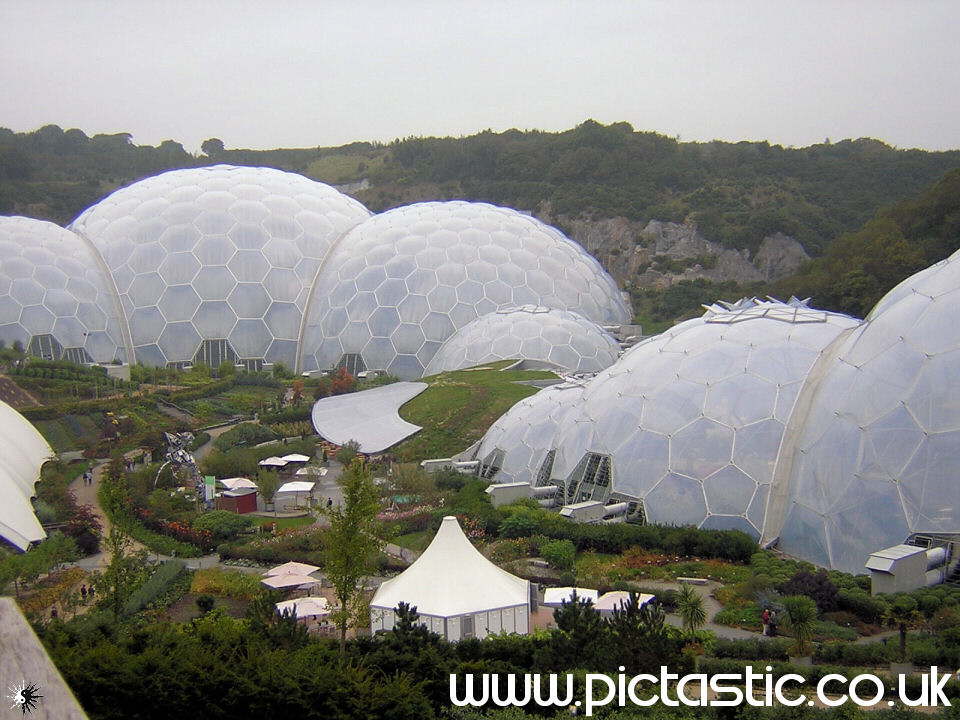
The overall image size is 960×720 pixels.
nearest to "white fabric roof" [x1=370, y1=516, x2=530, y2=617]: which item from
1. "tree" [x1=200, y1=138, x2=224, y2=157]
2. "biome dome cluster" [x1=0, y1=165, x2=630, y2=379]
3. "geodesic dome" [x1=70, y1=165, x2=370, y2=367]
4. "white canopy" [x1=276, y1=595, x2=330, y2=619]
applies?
"white canopy" [x1=276, y1=595, x2=330, y2=619]

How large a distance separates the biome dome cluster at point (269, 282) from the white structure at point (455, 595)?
74.9 feet

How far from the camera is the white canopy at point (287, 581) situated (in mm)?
17250

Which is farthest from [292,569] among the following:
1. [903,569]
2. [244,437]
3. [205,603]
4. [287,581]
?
[244,437]

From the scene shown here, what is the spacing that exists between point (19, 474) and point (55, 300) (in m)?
19.5

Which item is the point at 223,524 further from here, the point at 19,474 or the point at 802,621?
the point at 802,621

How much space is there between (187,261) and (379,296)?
939 centimetres

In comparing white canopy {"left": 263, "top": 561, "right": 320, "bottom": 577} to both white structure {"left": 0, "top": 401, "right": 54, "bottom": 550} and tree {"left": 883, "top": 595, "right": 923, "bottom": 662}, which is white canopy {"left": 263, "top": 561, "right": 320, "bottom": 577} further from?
tree {"left": 883, "top": 595, "right": 923, "bottom": 662}

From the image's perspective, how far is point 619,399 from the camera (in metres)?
23.0

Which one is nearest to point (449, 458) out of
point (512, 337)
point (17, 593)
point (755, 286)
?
point (512, 337)

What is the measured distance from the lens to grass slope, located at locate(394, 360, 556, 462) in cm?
2891

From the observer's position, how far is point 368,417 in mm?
31906

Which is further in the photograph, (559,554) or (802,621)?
(559,554)

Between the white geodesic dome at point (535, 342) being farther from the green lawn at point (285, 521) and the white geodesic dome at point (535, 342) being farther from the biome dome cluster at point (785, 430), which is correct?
the green lawn at point (285, 521)

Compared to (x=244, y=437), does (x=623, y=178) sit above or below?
above
